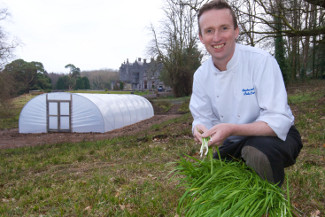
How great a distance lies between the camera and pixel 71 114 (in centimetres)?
1827

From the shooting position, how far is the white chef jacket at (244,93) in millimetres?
2309

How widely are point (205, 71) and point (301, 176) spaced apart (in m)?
2.56

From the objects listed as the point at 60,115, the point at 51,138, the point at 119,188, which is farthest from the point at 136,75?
the point at 119,188

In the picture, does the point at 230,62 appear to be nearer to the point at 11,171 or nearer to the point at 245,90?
the point at 245,90

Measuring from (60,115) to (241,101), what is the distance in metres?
17.5

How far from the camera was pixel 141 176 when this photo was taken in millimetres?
5195

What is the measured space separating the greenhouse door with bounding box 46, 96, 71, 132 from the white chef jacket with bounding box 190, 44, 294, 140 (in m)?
16.7

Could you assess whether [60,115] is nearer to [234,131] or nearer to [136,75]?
[234,131]

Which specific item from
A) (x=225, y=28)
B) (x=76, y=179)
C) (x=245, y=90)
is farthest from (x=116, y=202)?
(x=225, y=28)

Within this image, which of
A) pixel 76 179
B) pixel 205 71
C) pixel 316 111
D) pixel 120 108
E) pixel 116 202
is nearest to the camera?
pixel 205 71

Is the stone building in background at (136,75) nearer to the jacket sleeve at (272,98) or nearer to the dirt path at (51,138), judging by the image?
the dirt path at (51,138)

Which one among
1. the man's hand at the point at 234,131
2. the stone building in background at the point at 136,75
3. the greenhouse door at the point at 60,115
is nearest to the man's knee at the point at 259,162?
the man's hand at the point at 234,131

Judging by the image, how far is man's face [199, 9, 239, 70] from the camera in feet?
7.96

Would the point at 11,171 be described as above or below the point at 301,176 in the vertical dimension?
below
